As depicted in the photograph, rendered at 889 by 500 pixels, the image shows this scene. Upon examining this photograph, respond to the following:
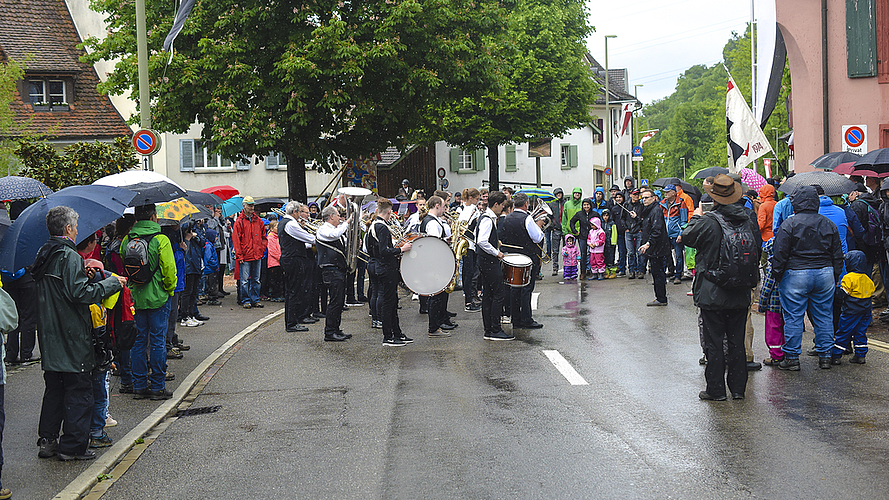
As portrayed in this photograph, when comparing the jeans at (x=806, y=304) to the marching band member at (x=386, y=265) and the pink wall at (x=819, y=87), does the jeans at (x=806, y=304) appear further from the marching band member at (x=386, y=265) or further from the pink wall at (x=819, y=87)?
the pink wall at (x=819, y=87)

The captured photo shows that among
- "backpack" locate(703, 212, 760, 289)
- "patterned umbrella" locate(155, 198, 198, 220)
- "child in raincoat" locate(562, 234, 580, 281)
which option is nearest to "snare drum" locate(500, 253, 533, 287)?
"patterned umbrella" locate(155, 198, 198, 220)

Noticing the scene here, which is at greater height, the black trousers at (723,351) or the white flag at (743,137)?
→ the white flag at (743,137)

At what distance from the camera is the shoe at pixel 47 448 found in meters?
7.00

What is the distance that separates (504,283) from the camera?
1269cm

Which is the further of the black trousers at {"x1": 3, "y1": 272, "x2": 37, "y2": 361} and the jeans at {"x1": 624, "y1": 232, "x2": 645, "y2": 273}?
the jeans at {"x1": 624, "y1": 232, "x2": 645, "y2": 273}

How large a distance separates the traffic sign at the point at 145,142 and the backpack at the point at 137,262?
7.73m

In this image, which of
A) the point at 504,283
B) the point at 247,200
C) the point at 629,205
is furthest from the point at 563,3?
the point at 504,283

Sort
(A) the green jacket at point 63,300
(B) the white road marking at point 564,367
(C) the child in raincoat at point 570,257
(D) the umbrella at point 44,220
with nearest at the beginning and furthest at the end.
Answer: (A) the green jacket at point 63,300
(D) the umbrella at point 44,220
(B) the white road marking at point 564,367
(C) the child in raincoat at point 570,257

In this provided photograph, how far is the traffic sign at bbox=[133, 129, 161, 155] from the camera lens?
15.9 m

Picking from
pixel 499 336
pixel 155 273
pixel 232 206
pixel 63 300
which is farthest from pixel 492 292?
pixel 232 206

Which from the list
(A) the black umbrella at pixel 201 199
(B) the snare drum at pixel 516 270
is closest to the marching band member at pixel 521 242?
(B) the snare drum at pixel 516 270

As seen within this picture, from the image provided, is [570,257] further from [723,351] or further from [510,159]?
[510,159]

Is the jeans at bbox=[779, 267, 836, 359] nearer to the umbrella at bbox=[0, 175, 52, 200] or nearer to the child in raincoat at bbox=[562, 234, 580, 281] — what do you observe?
the umbrella at bbox=[0, 175, 52, 200]

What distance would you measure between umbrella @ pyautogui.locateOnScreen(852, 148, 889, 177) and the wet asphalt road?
420 cm
